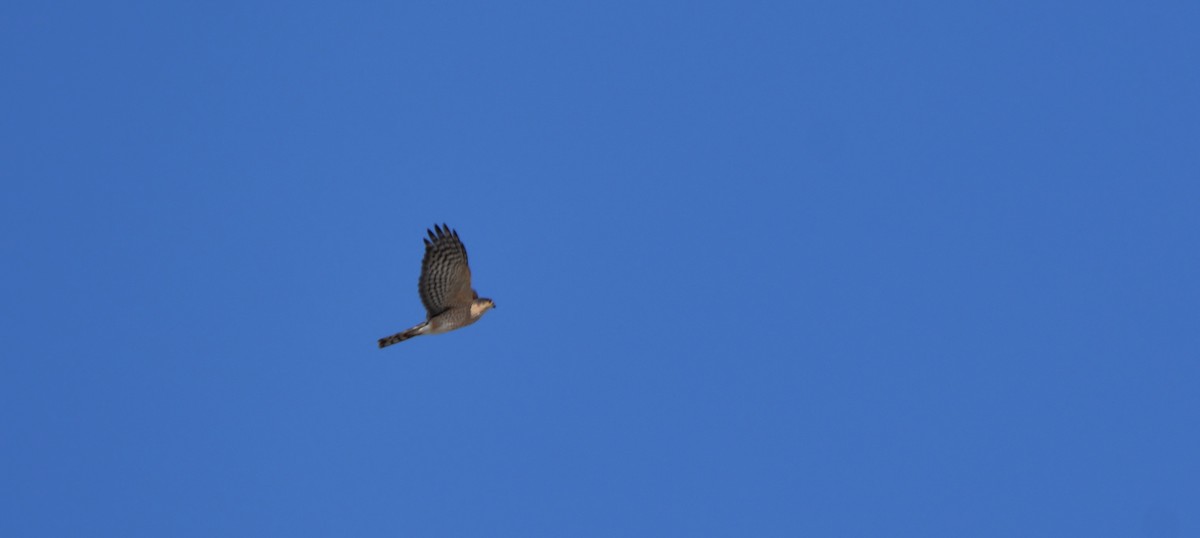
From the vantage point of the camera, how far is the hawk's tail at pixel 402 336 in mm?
32219

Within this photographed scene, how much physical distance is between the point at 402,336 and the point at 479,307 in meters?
1.25

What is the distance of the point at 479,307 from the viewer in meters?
32.7

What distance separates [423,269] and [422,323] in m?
0.98

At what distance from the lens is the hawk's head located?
32594 millimetres

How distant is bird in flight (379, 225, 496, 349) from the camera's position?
31.6m

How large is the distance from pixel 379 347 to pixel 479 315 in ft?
5.26

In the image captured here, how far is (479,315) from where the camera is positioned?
32812mm

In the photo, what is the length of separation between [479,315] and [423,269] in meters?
1.42

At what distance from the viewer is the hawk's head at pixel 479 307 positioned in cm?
3259

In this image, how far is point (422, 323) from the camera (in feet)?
106

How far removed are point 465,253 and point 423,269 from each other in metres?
0.67

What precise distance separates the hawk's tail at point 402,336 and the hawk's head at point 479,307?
727 millimetres

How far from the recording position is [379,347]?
106ft

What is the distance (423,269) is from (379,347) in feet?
4.56
